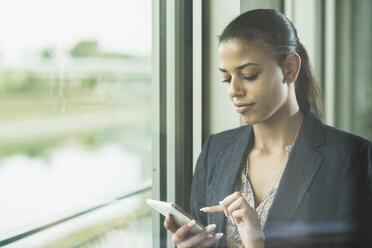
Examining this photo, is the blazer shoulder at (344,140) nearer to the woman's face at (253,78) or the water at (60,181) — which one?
the woman's face at (253,78)

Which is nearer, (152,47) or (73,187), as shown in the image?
(73,187)

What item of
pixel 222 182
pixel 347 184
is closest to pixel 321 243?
pixel 347 184

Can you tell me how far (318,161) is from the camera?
826 millimetres

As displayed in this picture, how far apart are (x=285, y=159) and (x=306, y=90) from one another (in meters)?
0.18

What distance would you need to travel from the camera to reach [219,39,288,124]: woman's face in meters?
0.81

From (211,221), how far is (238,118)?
29cm

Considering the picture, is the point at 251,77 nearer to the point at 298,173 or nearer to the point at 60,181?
the point at 298,173

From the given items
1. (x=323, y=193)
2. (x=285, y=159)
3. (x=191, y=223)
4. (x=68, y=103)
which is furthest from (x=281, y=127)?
(x=68, y=103)

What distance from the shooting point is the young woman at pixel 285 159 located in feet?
2.62

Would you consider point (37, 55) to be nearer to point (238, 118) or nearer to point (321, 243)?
point (238, 118)

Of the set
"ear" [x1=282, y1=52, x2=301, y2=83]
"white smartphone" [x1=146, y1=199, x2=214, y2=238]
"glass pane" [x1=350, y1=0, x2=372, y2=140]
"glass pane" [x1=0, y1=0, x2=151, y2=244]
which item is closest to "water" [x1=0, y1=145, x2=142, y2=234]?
"glass pane" [x1=0, y1=0, x2=151, y2=244]

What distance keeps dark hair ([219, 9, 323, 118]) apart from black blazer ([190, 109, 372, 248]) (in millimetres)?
42

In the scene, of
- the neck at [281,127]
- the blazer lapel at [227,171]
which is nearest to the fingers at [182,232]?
the blazer lapel at [227,171]

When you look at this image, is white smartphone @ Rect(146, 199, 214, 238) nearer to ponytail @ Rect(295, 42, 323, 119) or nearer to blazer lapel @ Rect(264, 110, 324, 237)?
blazer lapel @ Rect(264, 110, 324, 237)
